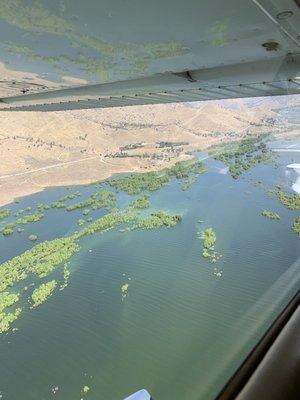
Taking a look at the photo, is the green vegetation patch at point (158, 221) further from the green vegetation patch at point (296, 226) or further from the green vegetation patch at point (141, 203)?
the green vegetation patch at point (296, 226)

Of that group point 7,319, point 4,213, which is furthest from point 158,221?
point 4,213

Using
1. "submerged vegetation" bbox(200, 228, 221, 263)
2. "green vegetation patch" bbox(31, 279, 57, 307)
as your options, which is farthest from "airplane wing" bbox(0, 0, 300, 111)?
"submerged vegetation" bbox(200, 228, 221, 263)

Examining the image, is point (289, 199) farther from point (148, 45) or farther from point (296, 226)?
point (148, 45)

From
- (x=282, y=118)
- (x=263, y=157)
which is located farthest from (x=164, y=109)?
(x=263, y=157)

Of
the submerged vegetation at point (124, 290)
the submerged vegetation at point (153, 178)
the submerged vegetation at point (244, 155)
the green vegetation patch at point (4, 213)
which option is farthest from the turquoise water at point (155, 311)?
the submerged vegetation at point (244, 155)

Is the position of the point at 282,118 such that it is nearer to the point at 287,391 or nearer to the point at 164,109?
the point at 164,109
